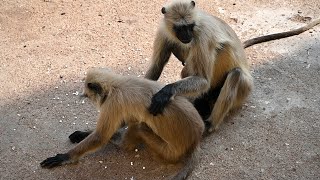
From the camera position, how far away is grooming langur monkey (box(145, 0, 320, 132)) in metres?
4.59

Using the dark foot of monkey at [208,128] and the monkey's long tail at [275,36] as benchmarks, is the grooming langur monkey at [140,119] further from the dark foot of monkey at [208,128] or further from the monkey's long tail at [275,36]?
the monkey's long tail at [275,36]

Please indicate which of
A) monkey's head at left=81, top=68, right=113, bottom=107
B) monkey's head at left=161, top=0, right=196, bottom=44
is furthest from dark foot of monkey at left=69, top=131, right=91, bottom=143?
monkey's head at left=161, top=0, right=196, bottom=44

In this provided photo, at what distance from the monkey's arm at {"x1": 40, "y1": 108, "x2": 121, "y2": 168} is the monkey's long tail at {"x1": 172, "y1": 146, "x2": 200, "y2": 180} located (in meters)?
0.67

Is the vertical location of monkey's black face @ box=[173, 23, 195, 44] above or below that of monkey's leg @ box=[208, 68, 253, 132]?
→ above

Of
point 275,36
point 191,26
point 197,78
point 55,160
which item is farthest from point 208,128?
point 275,36

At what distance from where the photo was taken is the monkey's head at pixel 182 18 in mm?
4570

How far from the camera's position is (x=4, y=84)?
575 centimetres

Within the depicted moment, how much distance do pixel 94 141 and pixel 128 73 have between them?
1.59 meters

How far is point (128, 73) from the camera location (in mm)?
5906

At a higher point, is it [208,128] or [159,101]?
[159,101]

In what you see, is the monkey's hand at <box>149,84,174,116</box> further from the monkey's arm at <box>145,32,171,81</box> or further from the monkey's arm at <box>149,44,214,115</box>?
the monkey's arm at <box>145,32,171,81</box>

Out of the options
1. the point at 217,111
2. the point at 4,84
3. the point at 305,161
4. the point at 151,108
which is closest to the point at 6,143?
the point at 4,84

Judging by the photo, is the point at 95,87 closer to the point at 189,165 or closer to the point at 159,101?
the point at 159,101

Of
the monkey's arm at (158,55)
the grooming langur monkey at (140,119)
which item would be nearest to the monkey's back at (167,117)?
the grooming langur monkey at (140,119)
